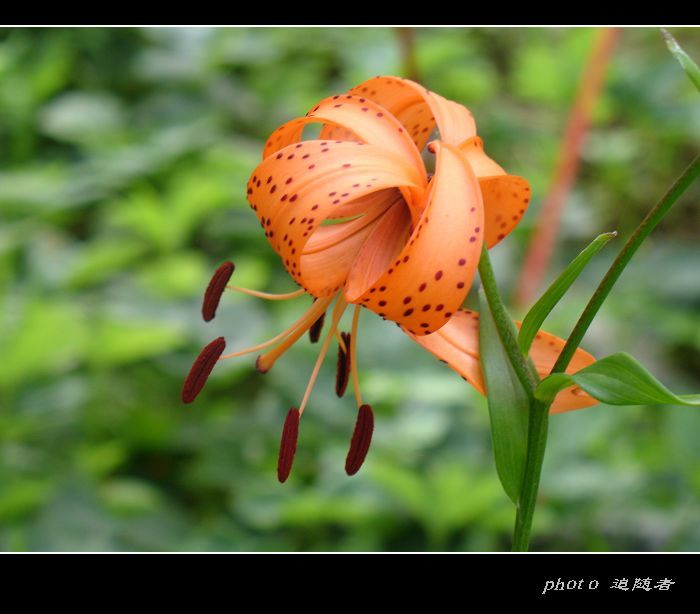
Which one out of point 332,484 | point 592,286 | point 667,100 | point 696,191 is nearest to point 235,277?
point 332,484

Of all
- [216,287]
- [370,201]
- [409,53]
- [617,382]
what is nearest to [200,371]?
[216,287]

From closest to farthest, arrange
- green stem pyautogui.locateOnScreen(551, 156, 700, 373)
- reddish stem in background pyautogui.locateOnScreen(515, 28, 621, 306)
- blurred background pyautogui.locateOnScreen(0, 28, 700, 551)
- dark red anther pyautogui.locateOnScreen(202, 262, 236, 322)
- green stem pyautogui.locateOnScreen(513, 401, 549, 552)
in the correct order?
green stem pyautogui.locateOnScreen(551, 156, 700, 373) → green stem pyautogui.locateOnScreen(513, 401, 549, 552) → dark red anther pyautogui.locateOnScreen(202, 262, 236, 322) → blurred background pyautogui.locateOnScreen(0, 28, 700, 551) → reddish stem in background pyautogui.locateOnScreen(515, 28, 621, 306)

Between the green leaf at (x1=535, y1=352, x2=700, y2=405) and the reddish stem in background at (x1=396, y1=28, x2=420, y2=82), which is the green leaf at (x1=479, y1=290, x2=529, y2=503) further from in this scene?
the reddish stem in background at (x1=396, y1=28, x2=420, y2=82)

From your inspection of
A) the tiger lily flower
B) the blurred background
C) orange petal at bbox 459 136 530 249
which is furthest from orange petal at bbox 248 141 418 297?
the blurred background

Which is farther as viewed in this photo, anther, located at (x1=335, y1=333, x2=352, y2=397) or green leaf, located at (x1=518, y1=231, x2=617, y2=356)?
anther, located at (x1=335, y1=333, x2=352, y2=397)

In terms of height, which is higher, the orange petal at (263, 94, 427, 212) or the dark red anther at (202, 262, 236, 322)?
the orange petal at (263, 94, 427, 212)
